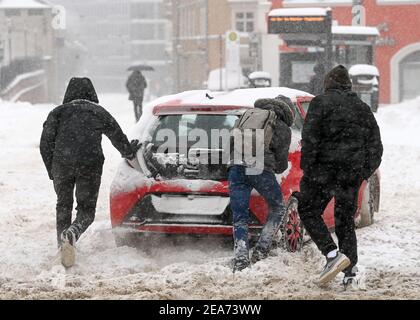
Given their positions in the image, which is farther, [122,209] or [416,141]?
[416,141]

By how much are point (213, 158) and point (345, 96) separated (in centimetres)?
152

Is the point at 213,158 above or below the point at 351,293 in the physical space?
above

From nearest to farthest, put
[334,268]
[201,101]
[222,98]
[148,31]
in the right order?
[334,268]
[201,101]
[222,98]
[148,31]

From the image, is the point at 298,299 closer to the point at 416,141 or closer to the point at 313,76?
the point at 416,141

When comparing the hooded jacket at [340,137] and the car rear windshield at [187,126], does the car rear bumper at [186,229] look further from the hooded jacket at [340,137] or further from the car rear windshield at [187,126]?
the hooded jacket at [340,137]

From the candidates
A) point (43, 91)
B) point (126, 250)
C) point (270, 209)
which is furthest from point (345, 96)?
point (43, 91)

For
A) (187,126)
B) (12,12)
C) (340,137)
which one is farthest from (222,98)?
(12,12)

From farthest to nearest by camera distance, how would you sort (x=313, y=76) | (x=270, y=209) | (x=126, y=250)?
(x=313, y=76), (x=126, y=250), (x=270, y=209)

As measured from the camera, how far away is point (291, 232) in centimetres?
818

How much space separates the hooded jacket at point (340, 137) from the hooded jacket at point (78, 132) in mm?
1828

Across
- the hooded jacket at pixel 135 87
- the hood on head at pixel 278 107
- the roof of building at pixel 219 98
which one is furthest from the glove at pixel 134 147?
the hooded jacket at pixel 135 87

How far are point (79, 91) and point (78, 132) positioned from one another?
40cm

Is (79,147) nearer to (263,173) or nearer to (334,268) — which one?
(263,173)
